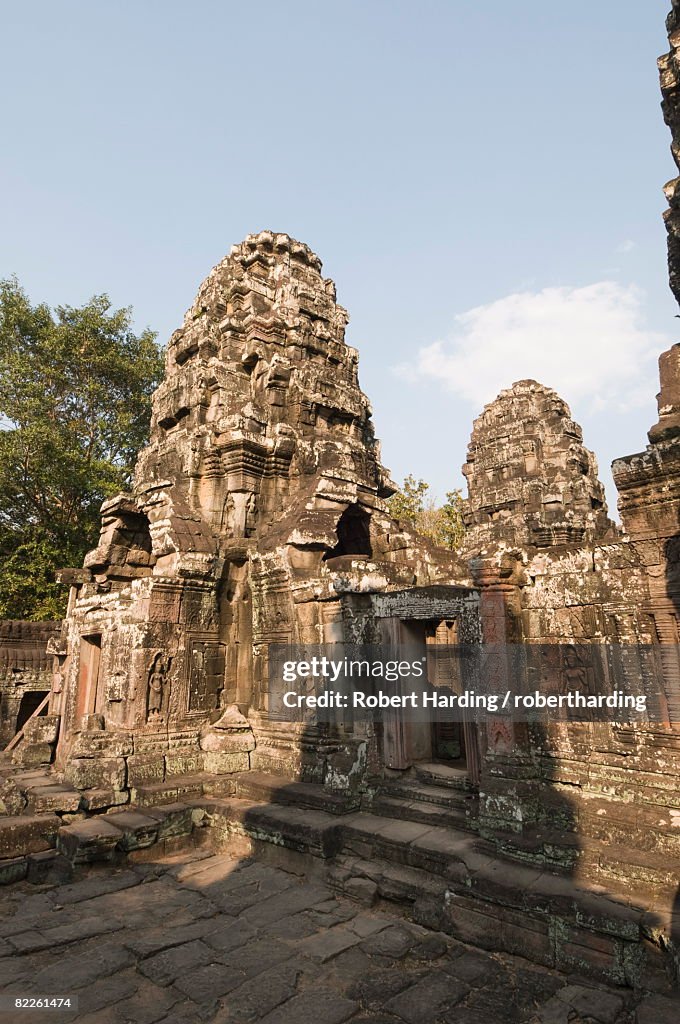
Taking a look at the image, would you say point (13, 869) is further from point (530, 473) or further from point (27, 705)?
point (530, 473)

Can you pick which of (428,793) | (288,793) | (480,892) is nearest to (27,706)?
(288,793)

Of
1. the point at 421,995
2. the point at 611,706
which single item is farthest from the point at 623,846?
the point at 421,995

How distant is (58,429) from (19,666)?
8134 mm

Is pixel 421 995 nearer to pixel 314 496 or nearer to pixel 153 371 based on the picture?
pixel 314 496

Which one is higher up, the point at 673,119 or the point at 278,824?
the point at 673,119

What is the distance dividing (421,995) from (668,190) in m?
7.25

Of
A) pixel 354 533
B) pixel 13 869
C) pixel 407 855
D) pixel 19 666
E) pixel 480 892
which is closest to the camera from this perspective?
pixel 480 892

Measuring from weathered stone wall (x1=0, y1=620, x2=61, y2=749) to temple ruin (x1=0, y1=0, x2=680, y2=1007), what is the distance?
4.8 inches

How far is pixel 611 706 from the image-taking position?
15.3 ft

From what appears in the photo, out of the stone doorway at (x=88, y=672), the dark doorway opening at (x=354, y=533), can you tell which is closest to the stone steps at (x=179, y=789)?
the stone doorway at (x=88, y=672)

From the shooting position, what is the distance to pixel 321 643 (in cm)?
743

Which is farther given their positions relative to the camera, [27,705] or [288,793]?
[27,705]

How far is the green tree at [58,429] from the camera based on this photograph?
16.9 metres

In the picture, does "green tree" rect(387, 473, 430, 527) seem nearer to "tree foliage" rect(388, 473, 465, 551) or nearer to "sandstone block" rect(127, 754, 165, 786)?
"tree foliage" rect(388, 473, 465, 551)
